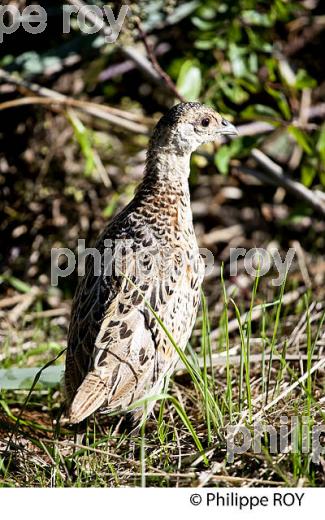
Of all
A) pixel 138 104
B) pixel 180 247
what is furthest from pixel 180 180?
pixel 138 104

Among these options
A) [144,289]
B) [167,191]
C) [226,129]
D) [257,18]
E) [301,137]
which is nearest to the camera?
[144,289]

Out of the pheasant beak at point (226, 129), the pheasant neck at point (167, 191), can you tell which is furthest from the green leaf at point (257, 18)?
the pheasant neck at point (167, 191)

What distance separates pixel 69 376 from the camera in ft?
10.4

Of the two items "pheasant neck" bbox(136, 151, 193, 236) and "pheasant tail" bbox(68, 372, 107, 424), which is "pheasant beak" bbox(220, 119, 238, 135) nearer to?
"pheasant neck" bbox(136, 151, 193, 236)

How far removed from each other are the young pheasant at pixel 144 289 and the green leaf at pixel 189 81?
932 mm

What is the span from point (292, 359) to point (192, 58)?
6.17 ft

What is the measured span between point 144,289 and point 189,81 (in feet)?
5.50

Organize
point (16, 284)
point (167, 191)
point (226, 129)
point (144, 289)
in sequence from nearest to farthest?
point (144, 289)
point (167, 191)
point (226, 129)
point (16, 284)

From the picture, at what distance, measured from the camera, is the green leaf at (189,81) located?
4.45m

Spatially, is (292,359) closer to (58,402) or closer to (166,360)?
(166,360)

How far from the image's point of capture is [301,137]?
445cm

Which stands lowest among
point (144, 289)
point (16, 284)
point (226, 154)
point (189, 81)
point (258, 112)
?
point (144, 289)

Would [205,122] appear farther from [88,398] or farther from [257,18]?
[257,18]

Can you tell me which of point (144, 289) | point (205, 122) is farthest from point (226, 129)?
point (144, 289)
